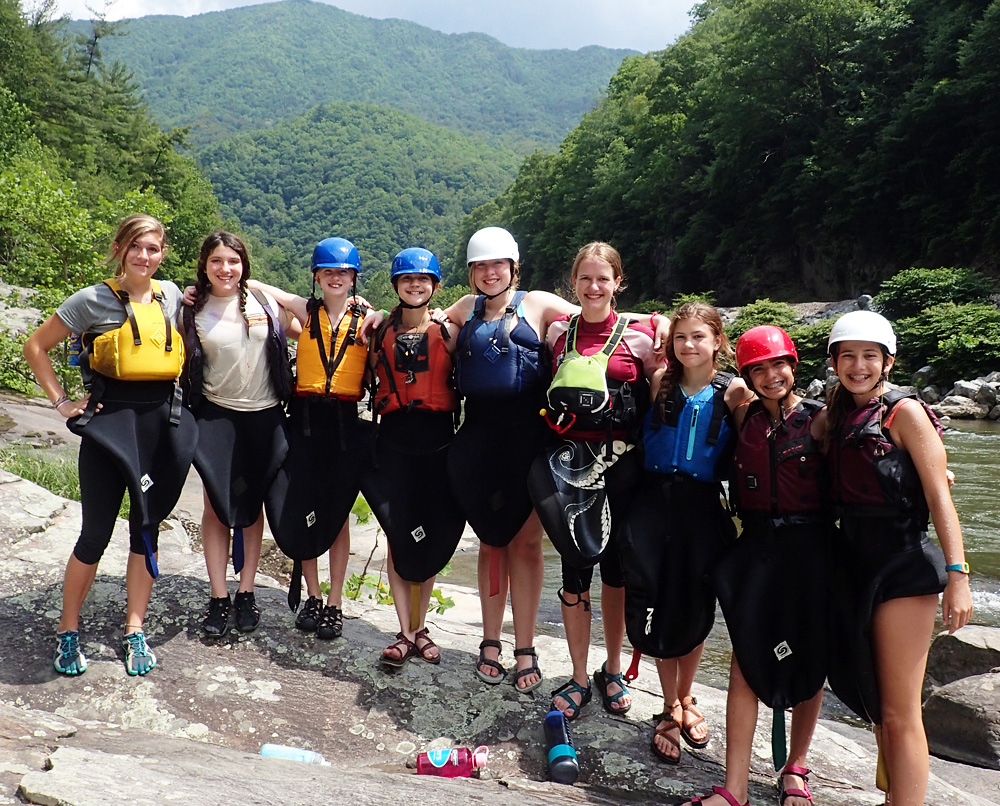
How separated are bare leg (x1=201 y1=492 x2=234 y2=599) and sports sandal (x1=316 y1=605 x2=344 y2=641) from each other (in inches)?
22.5

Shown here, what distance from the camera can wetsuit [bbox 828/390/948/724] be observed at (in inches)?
134

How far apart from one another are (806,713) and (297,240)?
169696 mm

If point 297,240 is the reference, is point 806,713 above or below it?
below

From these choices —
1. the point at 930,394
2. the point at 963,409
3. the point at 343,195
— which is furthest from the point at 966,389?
the point at 343,195

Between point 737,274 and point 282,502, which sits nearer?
point 282,502

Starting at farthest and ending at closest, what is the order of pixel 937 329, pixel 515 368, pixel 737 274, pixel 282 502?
pixel 737 274 → pixel 937 329 → pixel 282 502 → pixel 515 368

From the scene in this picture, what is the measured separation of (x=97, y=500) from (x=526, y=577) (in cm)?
226

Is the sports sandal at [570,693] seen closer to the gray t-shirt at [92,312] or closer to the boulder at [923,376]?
the gray t-shirt at [92,312]

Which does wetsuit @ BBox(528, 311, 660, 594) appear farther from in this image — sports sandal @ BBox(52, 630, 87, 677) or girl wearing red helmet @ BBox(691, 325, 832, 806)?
sports sandal @ BBox(52, 630, 87, 677)

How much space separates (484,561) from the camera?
15.3ft

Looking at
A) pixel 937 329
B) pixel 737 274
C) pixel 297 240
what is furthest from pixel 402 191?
pixel 937 329

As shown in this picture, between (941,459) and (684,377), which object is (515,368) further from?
(941,459)

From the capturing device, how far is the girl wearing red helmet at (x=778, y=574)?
3639mm

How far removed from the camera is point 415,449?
475 centimetres
